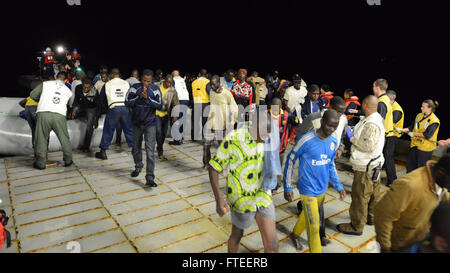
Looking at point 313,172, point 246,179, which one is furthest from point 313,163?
point 246,179

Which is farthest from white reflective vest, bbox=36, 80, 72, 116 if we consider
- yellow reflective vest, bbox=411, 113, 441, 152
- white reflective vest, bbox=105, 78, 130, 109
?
yellow reflective vest, bbox=411, 113, 441, 152

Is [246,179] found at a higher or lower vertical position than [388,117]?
lower

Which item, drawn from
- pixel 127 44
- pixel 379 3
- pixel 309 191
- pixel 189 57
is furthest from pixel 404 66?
pixel 127 44

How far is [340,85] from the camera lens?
42.8 feet

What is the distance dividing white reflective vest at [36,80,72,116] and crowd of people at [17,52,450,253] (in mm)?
16

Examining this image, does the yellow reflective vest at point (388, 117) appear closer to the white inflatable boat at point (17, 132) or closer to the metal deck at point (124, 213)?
the metal deck at point (124, 213)

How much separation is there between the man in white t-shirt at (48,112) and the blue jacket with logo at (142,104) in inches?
62.6

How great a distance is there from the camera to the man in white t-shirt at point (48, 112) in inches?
208

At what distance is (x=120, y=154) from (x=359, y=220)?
16.1 feet

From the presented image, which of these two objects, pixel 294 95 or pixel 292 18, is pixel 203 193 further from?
pixel 292 18

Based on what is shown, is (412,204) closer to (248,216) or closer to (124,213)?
(248,216)

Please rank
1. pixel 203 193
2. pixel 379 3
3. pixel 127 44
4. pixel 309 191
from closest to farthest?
1. pixel 309 191
2. pixel 203 193
3. pixel 379 3
4. pixel 127 44

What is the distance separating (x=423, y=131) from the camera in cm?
480

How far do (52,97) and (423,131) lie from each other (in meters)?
6.32
